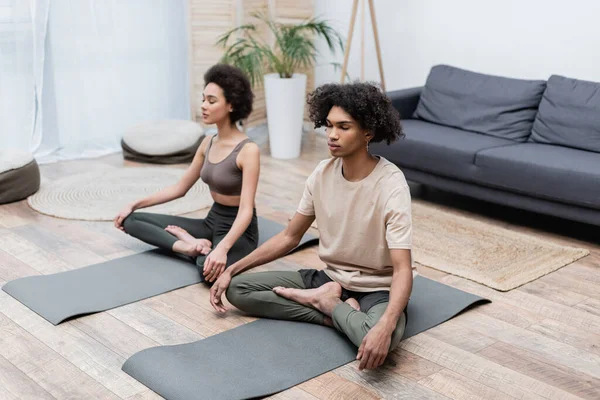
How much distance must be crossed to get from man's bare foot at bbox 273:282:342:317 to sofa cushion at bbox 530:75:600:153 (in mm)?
1910

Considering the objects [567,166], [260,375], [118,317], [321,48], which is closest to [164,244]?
[118,317]

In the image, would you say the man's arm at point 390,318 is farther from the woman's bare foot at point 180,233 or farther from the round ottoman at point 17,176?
the round ottoman at point 17,176

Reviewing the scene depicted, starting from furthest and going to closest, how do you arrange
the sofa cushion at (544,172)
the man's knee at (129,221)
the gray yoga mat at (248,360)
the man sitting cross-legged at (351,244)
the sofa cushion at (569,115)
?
the sofa cushion at (569,115) < the sofa cushion at (544,172) < the man's knee at (129,221) < the man sitting cross-legged at (351,244) < the gray yoga mat at (248,360)

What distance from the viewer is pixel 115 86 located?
5598 mm

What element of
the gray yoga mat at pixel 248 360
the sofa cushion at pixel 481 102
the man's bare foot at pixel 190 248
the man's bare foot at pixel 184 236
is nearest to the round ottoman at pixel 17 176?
the man's bare foot at pixel 184 236

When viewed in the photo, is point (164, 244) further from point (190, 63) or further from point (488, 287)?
point (190, 63)

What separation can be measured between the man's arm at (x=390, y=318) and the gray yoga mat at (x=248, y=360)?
19 cm

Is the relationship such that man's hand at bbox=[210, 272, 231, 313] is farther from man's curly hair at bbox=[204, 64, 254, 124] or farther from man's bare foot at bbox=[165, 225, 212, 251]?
man's curly hair at bbox=[204, 64, 254, 124]

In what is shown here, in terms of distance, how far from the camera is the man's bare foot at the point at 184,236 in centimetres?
341

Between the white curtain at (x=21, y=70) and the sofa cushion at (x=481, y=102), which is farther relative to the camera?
the white curtain at (x=21, y=70)

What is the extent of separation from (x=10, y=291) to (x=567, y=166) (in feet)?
8.37

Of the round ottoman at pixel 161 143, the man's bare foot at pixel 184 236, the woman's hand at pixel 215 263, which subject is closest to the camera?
the woman's hand at pixel 215 263

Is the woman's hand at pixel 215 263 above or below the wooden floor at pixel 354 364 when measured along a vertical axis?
above

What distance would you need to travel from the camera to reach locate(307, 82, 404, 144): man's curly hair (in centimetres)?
262
